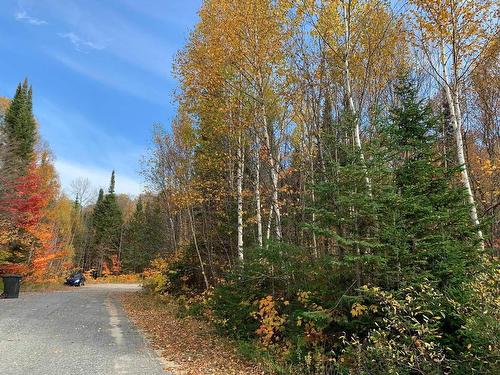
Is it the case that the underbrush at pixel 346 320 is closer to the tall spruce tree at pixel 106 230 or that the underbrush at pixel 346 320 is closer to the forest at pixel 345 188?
the forest at pixel 345 188

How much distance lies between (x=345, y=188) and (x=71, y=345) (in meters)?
6.28

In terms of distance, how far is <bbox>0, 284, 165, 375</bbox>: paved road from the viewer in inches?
242

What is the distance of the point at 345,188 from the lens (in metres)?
6.43

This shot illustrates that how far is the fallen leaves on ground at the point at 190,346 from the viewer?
6.71 metres

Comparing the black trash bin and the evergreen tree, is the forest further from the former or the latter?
the evergreen tree

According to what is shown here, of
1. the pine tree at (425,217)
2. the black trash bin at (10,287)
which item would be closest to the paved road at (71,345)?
the pine tree at (425,217)

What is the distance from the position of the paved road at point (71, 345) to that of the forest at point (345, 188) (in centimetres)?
223

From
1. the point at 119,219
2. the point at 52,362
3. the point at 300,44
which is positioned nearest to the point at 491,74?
the point at 300,44

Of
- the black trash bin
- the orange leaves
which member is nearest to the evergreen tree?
the black trash bin

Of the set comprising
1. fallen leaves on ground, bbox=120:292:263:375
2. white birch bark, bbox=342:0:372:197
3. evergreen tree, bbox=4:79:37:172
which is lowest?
fallen leaves on ground, bbox=120:292:263:375

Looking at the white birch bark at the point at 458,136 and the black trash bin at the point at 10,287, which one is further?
the black trash bin at the point at 10,287

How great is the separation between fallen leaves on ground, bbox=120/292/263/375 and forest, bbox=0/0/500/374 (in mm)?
464

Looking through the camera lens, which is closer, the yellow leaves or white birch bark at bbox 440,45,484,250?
the yellow leaves

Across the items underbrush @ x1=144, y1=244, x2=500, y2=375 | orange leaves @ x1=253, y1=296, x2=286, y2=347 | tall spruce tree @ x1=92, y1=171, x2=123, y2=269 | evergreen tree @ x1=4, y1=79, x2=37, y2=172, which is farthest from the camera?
tall spruce tree @ x1=92, y1=171, x2=123, y2=269
